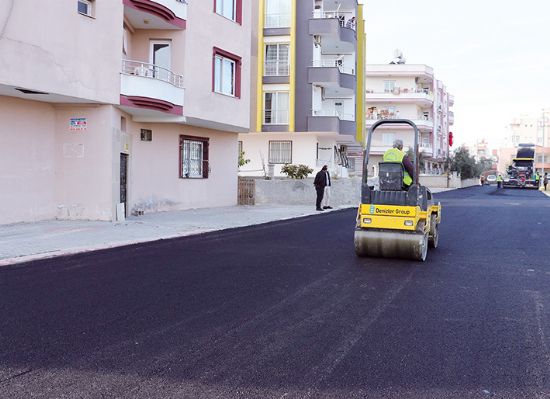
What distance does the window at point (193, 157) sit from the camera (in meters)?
20.4

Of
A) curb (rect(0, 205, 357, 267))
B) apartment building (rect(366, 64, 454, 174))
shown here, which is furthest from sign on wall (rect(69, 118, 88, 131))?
apartment building (rect(366, 64, 454, 174))

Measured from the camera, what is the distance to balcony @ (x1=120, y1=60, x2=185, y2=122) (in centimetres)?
1559

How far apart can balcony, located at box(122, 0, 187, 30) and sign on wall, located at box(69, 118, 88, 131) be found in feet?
12.1

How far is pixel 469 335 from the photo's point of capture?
500 centimetres

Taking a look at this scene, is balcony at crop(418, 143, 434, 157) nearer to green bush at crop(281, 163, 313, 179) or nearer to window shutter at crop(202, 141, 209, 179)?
green bush at crop(281, 163, 313, 179)

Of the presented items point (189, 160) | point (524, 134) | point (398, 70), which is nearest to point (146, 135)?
point (189, 160)

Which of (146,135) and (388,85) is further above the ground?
(388,85)

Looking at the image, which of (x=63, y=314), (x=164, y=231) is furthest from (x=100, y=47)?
(x=63, y=314)

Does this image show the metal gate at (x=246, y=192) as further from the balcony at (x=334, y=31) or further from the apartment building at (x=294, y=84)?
the balcony at (x=334, y=31)

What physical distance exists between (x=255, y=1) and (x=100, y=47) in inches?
730

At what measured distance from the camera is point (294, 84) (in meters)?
32.0

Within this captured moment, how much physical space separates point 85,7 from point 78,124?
3.18 m

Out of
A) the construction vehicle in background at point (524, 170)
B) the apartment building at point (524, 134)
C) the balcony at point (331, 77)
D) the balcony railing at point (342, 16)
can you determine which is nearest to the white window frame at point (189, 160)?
the balcony at point (331, 77)

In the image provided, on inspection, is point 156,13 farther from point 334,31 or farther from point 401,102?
point 401,102
